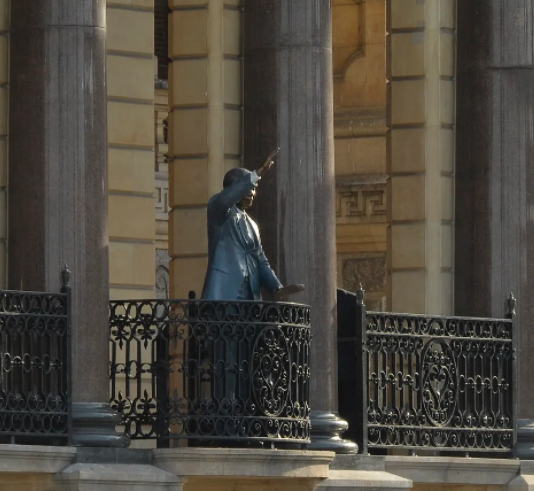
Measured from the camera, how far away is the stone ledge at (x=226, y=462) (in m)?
26.6

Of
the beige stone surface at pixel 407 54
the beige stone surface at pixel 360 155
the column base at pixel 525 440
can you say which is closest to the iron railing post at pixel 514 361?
the column base at pixel 525 440

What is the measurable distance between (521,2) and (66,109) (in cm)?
585

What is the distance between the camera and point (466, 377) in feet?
98.0

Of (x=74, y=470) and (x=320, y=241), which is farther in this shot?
(x=320, y=241)

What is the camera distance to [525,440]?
3028 centimetres

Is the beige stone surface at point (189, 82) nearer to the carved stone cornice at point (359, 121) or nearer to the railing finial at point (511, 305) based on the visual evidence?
the railing finial at point (511, 305)

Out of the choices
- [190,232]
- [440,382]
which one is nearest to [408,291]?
[440,382]

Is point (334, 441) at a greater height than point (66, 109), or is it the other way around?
point (66, 109)

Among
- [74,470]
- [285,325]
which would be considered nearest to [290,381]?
[285,325]

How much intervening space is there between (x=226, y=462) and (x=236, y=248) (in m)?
1.97

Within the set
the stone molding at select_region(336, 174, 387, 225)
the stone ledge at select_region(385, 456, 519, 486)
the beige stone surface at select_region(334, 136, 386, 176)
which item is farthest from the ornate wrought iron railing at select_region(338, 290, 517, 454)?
the beige stone surface at select_region(334, 136, 386, 176)

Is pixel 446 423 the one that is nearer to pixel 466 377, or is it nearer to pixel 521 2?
pixel 466 377

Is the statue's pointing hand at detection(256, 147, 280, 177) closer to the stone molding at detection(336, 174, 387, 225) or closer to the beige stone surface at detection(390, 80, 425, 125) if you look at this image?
the beige stone surface at detection(390, 80, 425, 125)

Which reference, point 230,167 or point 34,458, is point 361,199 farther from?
point 34,458
